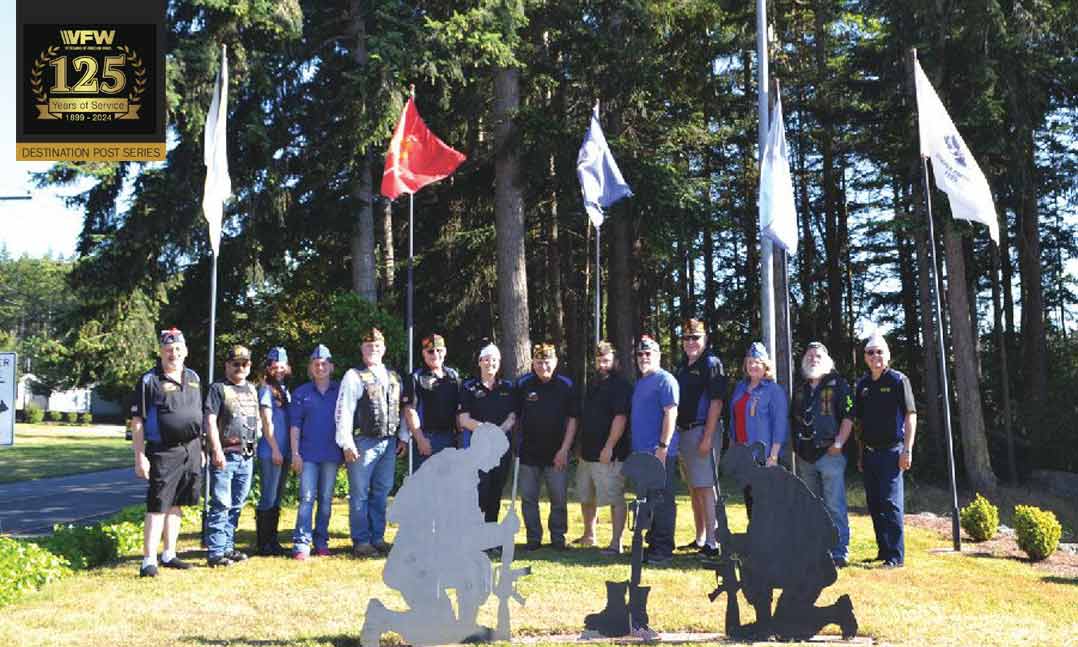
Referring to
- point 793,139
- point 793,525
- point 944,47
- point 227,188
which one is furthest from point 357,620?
point 793,139

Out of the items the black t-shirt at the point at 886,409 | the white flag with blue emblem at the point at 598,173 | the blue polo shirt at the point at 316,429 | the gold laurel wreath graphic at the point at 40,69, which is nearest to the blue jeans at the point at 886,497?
the black t-shirt at the point at 886,409

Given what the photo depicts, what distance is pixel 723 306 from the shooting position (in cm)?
3172

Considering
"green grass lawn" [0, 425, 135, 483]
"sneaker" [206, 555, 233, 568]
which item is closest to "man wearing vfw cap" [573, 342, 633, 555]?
"sneaker" [206, 555, 233, 568]

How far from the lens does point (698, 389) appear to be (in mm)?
8117

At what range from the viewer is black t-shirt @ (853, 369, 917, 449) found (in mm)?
8000

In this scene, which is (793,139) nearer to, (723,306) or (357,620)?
(723,306)

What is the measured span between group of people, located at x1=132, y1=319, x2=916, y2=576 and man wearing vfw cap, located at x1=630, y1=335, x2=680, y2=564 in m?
0.01

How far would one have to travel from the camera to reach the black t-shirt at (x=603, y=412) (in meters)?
8.16

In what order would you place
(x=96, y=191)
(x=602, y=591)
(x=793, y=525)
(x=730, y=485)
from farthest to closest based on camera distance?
(x=730, y=485), (x=96, y=191), (x=602, y=591), (x=793, y=525)

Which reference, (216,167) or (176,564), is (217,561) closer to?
(176,564)

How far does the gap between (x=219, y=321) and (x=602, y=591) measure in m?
12.9

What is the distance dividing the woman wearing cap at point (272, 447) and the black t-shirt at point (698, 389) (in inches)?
136

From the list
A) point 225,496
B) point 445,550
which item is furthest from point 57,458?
point 445,550

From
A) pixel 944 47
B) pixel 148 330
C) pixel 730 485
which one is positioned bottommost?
pixel 730 485
